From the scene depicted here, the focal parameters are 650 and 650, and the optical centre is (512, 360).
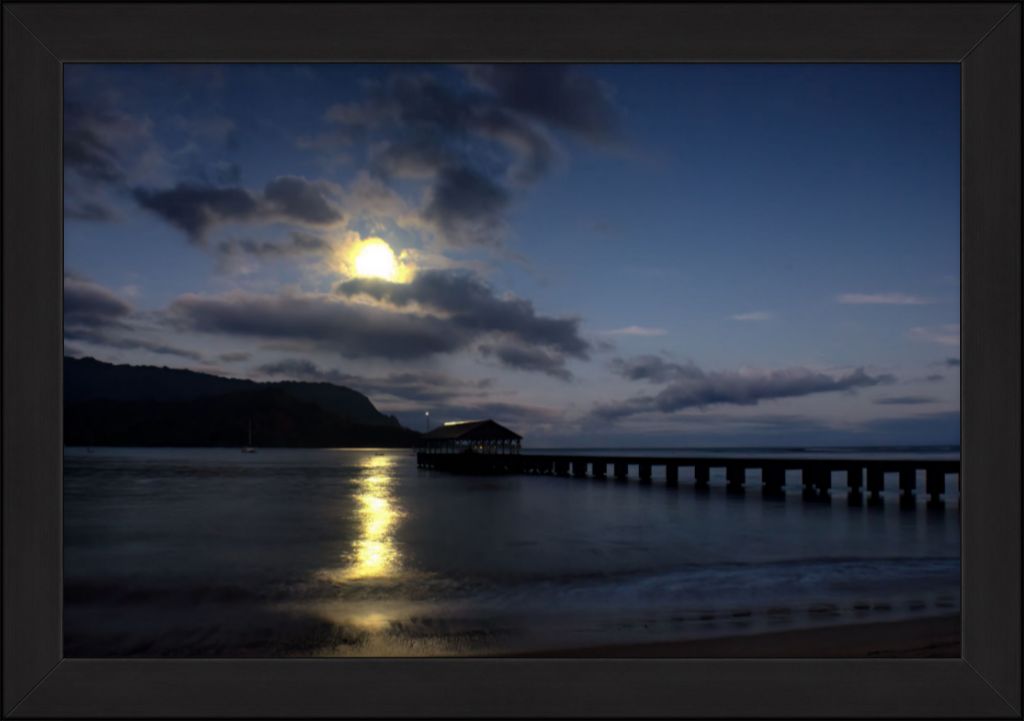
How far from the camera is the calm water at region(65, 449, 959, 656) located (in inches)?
195

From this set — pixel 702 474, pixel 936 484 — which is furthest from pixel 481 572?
pixel 702 474

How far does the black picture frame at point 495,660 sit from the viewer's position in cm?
186

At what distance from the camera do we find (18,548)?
1.85 metres

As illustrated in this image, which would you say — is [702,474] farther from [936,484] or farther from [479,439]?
[479,439]

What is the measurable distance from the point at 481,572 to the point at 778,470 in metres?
12.7

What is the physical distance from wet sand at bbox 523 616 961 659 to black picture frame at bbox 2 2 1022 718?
2.15m

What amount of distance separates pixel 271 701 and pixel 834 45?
2572 mm

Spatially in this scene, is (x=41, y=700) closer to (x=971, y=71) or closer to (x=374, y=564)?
(x=971, y=71)

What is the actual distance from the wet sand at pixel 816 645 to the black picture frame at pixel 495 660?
2146 mm

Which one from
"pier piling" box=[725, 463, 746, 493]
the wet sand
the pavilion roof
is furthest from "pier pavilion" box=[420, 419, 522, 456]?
the wet sand

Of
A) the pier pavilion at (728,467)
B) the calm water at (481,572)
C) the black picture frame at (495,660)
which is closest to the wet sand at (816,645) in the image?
the calm water at (481,572)

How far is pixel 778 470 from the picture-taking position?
59.6 ft

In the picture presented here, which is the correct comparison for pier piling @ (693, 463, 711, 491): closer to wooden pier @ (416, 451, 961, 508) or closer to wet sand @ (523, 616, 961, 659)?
wooden pier @ (416, 451, 961, 508)

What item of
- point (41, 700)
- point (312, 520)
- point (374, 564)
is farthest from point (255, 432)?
point (41, 700)
